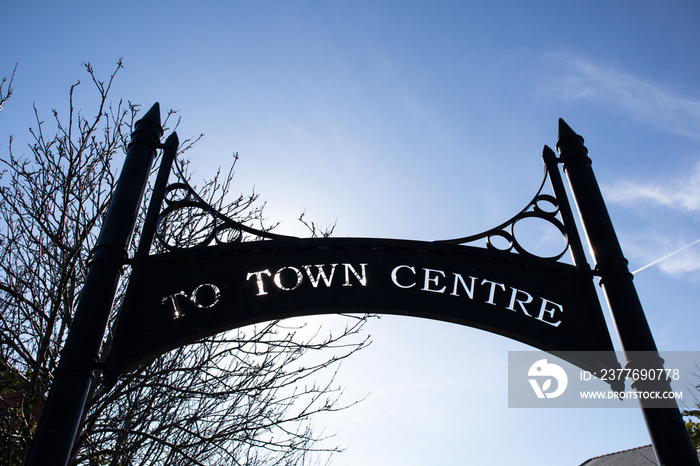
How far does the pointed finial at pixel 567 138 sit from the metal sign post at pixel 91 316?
2.93 meters

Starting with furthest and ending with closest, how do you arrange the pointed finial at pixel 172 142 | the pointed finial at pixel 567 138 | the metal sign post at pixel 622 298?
1. the pointed finial at pixel 567 138
2. the pointed finial at pixel 172 142
3. the metal sign post at pixel 622 298

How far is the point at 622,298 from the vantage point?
3045mm

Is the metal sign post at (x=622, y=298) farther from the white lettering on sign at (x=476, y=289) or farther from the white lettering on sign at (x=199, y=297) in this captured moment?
the white lettering on sign at (x=199, y=297)

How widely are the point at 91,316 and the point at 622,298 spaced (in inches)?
119

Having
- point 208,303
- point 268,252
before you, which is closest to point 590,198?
point 268,252

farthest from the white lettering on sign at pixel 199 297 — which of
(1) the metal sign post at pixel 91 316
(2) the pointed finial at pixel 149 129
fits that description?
(2) the pointed finial at pixel 149 129

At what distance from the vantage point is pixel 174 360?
6.48 m

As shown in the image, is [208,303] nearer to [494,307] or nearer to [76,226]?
[494,307]

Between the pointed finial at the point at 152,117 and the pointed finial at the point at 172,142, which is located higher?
the pointed finial at the point at 152,117

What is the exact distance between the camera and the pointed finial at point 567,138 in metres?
3.79

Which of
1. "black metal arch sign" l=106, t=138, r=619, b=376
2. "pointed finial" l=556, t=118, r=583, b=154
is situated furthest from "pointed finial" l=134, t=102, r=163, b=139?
"pointed finial" l=556, t=118, r=583, b=154

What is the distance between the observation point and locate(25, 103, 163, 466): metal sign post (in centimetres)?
237

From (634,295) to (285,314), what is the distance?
2.07 m

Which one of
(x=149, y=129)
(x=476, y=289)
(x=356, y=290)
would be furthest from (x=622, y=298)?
(x=149, y=129)
